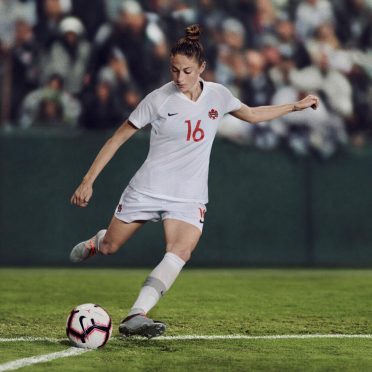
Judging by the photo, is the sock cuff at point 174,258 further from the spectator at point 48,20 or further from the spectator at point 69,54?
the spectator at point 48,20

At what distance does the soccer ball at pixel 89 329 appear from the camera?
5688mm

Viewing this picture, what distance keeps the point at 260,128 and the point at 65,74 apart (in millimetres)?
2415

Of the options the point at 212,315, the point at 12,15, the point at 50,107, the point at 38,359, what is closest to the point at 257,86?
the point at 50,107

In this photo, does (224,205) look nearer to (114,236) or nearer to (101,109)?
(101,109)

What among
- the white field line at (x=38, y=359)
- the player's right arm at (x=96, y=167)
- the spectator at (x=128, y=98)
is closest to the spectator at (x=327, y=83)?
the spectator at (x=128, y=98)

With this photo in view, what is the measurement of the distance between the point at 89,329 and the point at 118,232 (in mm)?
964

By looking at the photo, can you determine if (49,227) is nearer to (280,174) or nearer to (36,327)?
(280,174)

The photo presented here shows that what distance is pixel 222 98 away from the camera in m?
6.38

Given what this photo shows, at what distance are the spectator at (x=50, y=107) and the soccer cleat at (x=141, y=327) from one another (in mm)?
6249

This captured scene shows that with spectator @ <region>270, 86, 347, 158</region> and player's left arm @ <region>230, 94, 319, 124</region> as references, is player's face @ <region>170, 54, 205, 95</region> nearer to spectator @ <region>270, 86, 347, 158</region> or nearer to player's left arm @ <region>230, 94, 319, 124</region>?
player's left arm @ <region>230, 94, 319, 124</region>

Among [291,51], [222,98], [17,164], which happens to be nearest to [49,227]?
[17,164]

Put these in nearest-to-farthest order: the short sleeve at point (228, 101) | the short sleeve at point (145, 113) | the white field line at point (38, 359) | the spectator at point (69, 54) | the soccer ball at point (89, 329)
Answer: the white field line at point (38, 359)
the soccer ball at point (89, 329)
the short sleeve at point (145, 113)
the short sleeve at point (228, 101)
the spectator at point (69, 54)

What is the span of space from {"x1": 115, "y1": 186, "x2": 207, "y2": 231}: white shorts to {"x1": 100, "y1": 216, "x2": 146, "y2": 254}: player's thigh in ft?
0.16

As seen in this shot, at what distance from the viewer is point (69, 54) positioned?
466 inches
